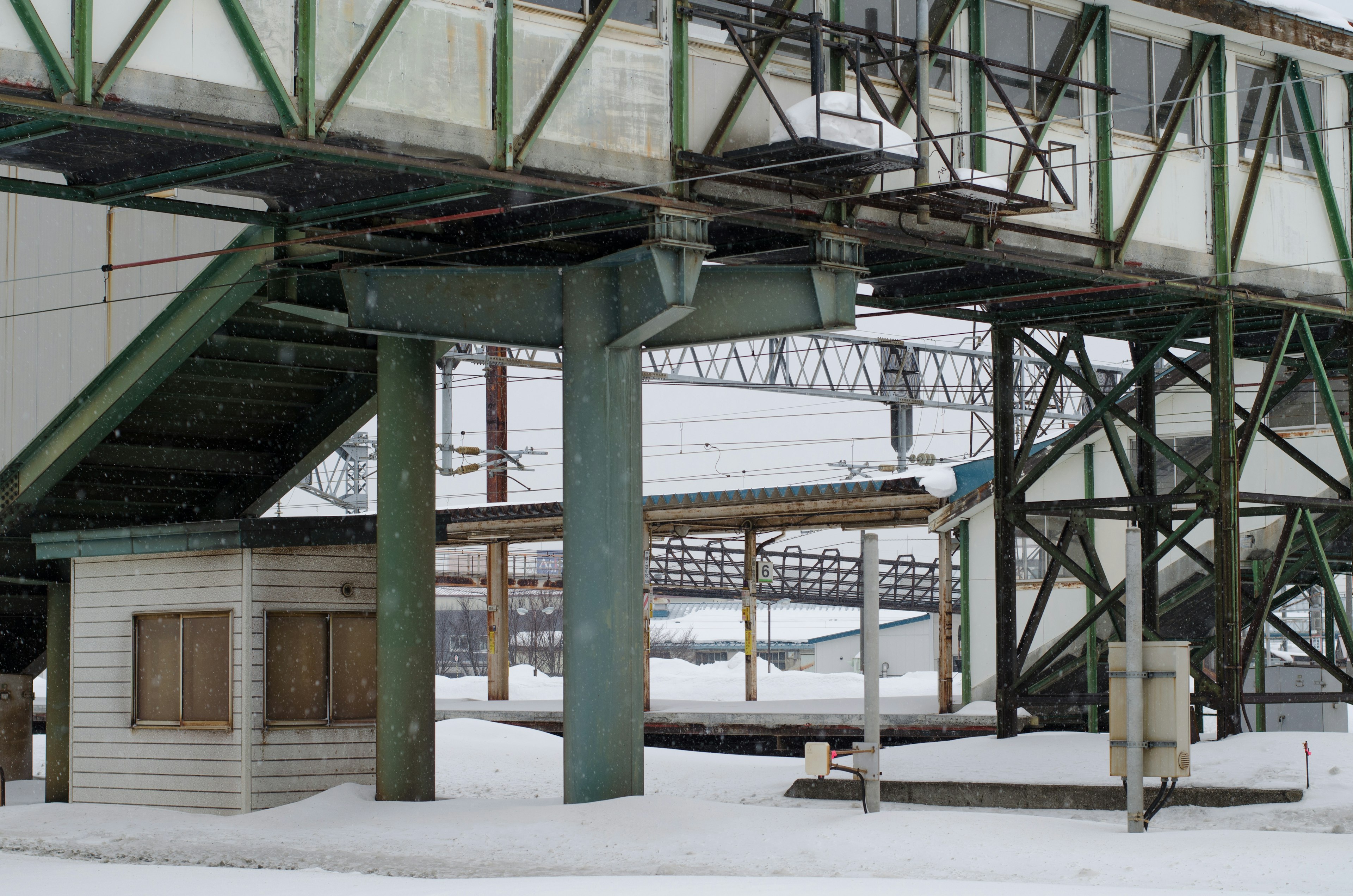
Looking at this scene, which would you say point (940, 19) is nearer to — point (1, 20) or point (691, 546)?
point (1, 20)

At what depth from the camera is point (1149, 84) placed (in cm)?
1814

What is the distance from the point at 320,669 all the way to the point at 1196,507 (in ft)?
36.9

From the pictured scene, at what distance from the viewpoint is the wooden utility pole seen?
2583cm

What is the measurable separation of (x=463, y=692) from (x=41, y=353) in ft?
78.1

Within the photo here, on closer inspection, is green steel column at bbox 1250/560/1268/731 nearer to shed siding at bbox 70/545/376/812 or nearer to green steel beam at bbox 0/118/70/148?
shed siding at bbox 70/545/376/812

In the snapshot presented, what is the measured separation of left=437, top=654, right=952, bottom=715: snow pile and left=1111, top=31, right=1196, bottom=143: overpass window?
48.5 ft

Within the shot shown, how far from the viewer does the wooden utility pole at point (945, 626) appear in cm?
2583

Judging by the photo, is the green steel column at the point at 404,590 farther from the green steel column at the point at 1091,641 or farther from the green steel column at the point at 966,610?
the green steel column at the point at 966,610

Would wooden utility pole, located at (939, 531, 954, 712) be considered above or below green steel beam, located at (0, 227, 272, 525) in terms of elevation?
below

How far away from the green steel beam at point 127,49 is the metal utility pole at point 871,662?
21.6 feet

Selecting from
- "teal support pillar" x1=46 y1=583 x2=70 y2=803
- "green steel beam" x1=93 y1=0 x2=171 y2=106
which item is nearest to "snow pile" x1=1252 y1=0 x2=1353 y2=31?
"green steel beam" x1=93 y1=0 x2=171 y2=106

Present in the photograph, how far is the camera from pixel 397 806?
51.4 ft

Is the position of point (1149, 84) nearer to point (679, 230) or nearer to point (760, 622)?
point (679, 230)

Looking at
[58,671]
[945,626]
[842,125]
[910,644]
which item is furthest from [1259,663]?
[910,644]
